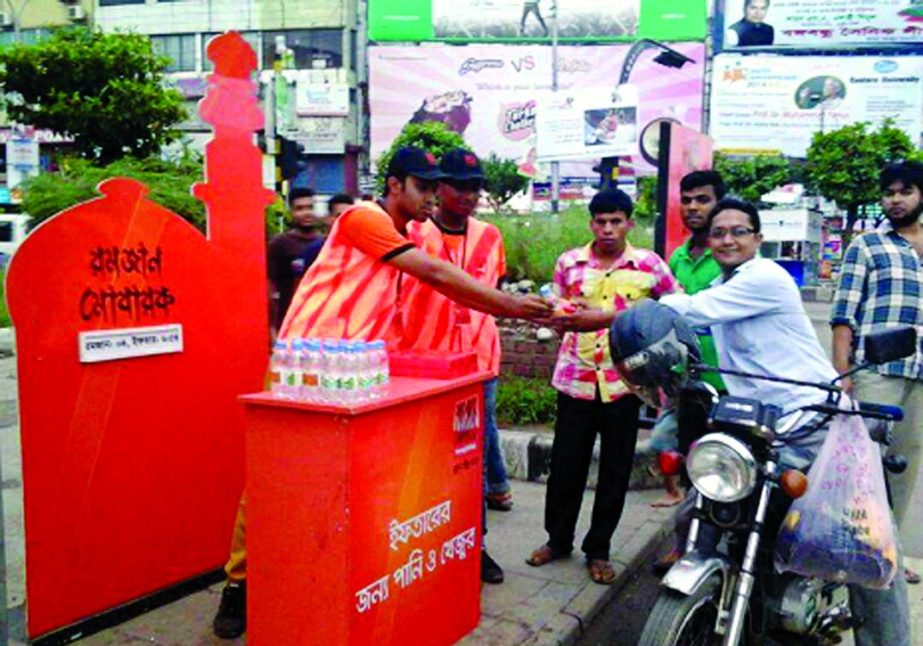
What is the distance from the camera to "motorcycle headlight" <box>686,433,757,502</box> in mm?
2670

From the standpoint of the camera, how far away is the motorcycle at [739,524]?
2.66 metres

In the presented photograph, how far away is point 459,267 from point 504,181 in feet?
125

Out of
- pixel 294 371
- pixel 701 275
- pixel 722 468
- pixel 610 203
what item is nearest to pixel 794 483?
pixel 722 468

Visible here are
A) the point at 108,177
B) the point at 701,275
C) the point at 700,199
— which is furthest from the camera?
the point at 108,177

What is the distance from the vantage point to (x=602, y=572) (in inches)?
164

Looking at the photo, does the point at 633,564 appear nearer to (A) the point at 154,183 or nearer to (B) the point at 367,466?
(B) the point at 367,466

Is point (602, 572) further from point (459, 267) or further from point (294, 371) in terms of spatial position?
point (294, 371)

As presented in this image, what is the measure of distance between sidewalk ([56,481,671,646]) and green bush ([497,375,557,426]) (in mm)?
1558

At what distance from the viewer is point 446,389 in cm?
319

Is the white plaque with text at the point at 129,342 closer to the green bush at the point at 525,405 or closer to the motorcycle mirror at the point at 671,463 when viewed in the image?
the motorcycle mirror at the point at 671,463

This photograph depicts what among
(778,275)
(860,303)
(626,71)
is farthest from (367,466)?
(626,71)

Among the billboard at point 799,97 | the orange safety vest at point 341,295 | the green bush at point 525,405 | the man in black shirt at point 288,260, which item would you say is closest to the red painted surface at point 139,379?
the orange safety vest at point 341,295

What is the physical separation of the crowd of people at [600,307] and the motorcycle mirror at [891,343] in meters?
0.36

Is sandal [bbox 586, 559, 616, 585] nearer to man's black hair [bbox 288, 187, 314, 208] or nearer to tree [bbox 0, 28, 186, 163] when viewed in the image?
man's black hair [bbox 288, 187, 314, 208]
